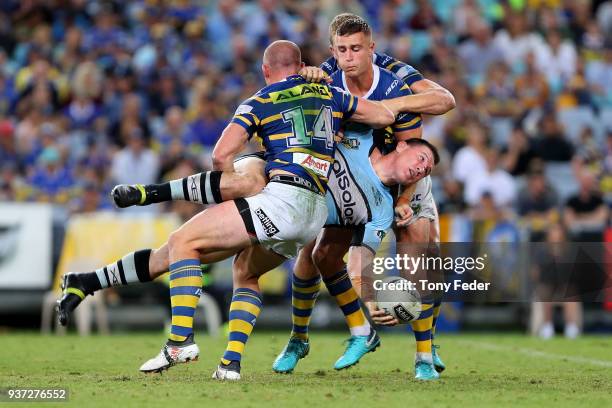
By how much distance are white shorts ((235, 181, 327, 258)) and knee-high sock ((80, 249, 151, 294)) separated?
930 mm

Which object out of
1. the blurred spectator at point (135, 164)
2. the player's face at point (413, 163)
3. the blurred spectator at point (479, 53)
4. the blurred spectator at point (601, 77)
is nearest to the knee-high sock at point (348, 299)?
the player's face at point (413, 163)

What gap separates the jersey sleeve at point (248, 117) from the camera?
8172 mm

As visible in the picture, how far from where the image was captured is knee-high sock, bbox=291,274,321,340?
30.8ft

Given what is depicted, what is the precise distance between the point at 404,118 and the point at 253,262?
1.66m

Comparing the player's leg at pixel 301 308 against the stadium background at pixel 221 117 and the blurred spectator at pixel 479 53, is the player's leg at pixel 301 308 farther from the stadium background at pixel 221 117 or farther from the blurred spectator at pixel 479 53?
the blurred spectator at pixel 479 53

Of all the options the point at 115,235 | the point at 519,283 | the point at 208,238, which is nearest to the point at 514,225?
the point at 519,283

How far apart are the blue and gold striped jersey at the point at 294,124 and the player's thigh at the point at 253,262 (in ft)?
2.04

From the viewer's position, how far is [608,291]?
11.0 meters

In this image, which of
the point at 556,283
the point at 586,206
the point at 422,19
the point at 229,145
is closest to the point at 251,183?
the point at 229,145

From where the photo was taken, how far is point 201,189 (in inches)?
328

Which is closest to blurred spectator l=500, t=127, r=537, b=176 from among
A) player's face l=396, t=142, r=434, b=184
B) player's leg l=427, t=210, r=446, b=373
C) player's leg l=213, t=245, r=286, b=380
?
player's leg l=427, t=210, r=446, b=373

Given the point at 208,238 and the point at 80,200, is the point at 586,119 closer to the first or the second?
the point at 80,200

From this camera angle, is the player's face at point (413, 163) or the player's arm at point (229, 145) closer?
the player's arm at point (229, 145)

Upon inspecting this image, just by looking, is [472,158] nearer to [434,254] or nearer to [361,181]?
[434,254]
